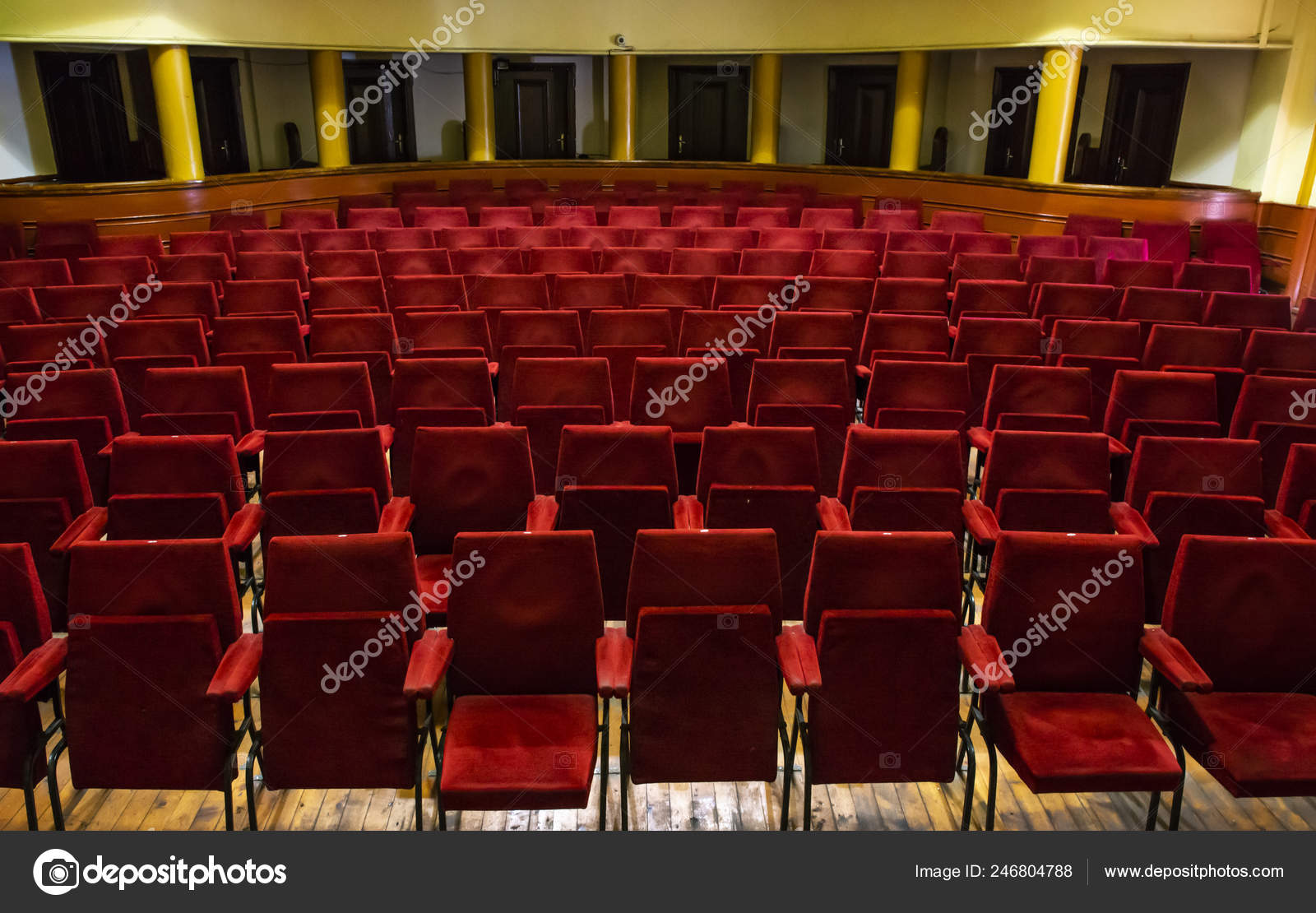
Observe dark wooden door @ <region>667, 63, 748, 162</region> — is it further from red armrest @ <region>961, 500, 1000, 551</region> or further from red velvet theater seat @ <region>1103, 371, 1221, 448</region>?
red armrest @ <region>961, 500, 1000, 551</region>

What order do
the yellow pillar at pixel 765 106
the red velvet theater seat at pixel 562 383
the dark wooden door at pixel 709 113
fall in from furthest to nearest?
the dark wooden door at pixel 709 113 < the yellow pillar at pixel 765 106 < the red velvet theater seat at pixel 562 383

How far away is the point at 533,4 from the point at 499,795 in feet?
34.0

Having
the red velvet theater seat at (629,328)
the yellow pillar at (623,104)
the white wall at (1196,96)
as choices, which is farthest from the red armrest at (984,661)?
the yellow pillar at (623,104)

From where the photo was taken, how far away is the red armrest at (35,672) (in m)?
2.16

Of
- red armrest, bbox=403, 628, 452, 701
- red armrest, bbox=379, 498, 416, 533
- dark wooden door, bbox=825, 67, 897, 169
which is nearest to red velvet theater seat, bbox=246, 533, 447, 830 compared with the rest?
red armrest, bbox=403, 628, 452, 701

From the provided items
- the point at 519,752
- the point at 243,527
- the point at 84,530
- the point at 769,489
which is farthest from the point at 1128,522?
the point at 84,530

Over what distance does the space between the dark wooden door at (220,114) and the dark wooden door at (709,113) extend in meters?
5.33

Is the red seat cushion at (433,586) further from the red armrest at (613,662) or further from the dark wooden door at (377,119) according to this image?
the dark wooden door at (377,119)

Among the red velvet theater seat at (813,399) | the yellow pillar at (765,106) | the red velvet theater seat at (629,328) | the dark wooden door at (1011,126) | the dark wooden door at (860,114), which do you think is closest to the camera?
the red velvet theater seat at (813,399)

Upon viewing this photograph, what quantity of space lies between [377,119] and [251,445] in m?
9.57

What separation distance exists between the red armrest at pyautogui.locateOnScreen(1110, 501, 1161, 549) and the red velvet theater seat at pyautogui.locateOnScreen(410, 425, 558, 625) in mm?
1844

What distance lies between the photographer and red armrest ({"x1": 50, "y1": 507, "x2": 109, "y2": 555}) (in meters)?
2.87

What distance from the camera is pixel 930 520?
308 centimetres

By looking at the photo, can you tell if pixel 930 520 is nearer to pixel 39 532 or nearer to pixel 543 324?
pixel 543 324
